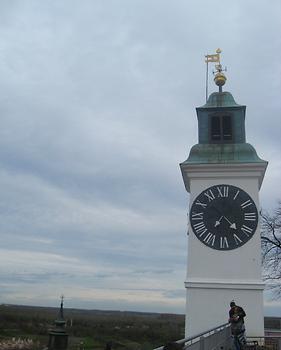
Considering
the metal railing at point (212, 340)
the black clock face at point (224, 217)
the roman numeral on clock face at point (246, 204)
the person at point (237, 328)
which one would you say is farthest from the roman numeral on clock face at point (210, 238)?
the person at point (237, 328)

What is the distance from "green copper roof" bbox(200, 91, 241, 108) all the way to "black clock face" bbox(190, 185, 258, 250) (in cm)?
372

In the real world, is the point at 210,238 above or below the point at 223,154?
below

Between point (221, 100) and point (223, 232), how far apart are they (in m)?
5.68

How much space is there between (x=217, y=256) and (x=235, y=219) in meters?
1.43

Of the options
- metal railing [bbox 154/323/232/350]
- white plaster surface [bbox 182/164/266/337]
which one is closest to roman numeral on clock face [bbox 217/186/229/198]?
white plaster surface [bbox 182/164/266/337]

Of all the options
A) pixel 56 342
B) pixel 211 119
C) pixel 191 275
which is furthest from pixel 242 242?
pixel 56 342

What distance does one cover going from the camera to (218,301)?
1781 centimetres

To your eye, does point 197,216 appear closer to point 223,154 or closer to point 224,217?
point 224,217

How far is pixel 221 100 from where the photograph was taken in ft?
69.7

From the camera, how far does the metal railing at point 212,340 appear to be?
8.94m

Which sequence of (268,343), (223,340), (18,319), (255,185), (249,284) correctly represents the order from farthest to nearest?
(18,319), (255,185), (249,284), (268,343), (223,340)

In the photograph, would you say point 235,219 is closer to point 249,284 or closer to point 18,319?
point 249,284

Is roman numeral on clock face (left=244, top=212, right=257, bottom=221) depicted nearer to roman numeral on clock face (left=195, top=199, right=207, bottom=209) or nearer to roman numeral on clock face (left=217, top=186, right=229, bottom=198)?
roman numeral on clock face (left=217, top=186, right=229, bottom=198)

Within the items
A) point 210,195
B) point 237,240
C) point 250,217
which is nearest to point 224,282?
point 237,240
